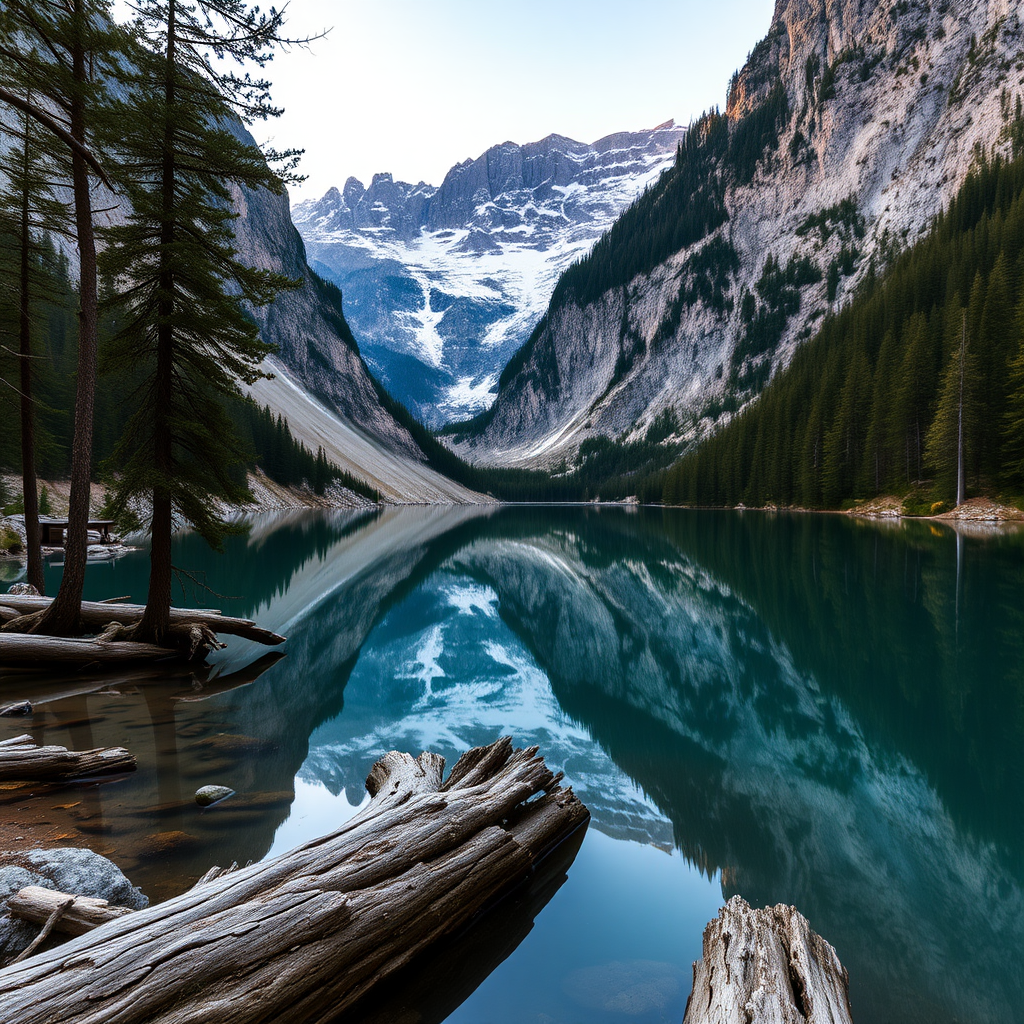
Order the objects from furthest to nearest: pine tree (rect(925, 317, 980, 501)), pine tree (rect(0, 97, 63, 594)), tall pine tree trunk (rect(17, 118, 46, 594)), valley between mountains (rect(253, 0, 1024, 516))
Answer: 1. valley between mountains (rect(253, 0, 1024, 516))
2. pine tree (rect(925, 317, 980, 501))
3. tall pine tree trunk (rect(17, 118, 46, 594))
4. pine tree (rect(0, 97, 63, 594))

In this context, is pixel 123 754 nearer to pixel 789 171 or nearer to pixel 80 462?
pixel 80 462

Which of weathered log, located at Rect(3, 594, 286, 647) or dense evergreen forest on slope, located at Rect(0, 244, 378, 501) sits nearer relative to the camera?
weathered log, located at Rect(3, 594, 286, 647)

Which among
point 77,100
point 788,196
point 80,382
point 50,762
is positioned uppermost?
point 788,196

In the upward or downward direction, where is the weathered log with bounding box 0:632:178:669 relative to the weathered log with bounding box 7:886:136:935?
downward

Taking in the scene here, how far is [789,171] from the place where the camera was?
13425 cm

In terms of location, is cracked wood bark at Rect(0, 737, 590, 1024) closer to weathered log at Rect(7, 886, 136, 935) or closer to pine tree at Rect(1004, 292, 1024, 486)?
weathered log at Rect(7, 886, 136, 935)

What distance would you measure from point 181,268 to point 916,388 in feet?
209

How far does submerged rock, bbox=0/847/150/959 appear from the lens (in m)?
4.57

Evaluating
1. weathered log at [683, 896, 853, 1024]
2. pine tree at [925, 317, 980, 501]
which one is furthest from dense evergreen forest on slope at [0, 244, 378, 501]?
pine tree at [925, 317, 980, 501]

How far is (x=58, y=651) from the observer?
40.1ft

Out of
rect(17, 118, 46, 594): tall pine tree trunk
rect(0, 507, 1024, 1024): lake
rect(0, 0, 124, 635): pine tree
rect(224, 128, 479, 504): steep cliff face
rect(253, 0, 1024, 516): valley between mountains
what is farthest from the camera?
rect(224, 128, 479, 504): steep cliff face

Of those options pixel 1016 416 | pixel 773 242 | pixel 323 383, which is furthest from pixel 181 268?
pixel 773 242

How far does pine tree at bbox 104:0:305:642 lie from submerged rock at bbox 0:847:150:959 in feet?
28.2

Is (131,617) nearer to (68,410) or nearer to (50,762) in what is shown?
(50,762)
